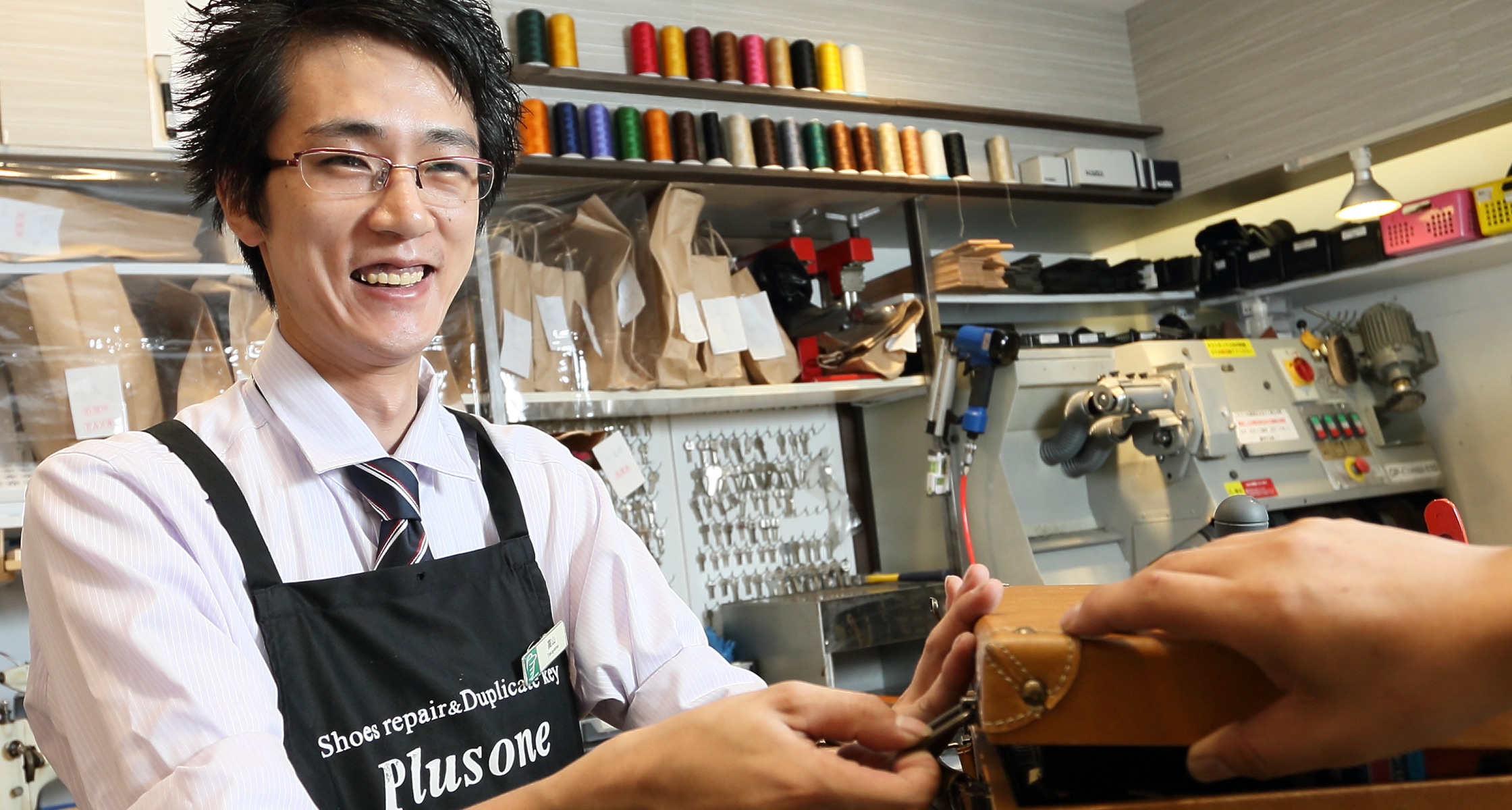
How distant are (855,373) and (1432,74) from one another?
2.01 m

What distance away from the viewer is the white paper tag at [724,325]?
286cm

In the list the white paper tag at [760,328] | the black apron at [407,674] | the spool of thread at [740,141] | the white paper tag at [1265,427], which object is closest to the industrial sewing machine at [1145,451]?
the white paper tag at [1265,427]

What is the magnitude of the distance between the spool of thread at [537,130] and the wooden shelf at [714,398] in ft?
2.11

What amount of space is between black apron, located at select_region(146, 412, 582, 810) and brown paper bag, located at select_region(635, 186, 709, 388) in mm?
1596

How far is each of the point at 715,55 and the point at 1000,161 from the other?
3.45 ft

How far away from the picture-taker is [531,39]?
9.30 feet

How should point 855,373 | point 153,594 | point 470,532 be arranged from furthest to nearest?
point 855,373
point 470,532
point 153,594

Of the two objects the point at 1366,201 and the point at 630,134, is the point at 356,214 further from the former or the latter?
the point at 1366,201

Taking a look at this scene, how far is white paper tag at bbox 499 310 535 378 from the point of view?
8.43 ft

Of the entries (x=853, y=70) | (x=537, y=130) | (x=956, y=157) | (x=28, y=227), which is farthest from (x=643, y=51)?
(x=28, y=227)

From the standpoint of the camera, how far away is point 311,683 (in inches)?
39.8

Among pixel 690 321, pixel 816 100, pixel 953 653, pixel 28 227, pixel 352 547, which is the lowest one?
pixel 953 653

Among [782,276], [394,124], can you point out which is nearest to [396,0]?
[394,124]

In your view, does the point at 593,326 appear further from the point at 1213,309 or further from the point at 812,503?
the point at 1213,309
